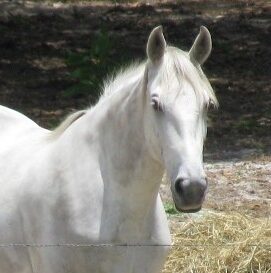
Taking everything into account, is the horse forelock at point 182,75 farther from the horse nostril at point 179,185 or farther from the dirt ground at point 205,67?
Answer: the dirt ground at point 205,67

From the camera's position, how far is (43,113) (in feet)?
39.7

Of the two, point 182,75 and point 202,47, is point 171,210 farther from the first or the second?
point 182,75

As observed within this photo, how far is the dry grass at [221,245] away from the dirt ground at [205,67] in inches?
28.5

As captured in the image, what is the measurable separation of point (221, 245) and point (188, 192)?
2719mm

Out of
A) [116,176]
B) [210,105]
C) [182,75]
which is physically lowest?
[116,176]

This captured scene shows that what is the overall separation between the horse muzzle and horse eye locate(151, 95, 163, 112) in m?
0.34

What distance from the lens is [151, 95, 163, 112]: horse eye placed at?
4.43 meters

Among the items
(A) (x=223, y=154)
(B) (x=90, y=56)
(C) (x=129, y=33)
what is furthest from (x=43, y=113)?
(C) (x=129, y=33)

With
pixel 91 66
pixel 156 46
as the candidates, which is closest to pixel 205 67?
pixel 91 66

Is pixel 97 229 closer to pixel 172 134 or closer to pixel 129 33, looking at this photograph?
pixel 172 134

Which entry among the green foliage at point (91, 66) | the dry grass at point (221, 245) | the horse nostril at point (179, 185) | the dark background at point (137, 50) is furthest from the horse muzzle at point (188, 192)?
the green foliage at point (91, 66)

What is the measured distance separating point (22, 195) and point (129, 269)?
683mm

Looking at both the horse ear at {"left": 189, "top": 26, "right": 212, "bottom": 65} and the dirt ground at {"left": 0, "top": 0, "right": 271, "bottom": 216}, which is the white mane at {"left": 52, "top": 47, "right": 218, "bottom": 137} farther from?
the dirt ground at {"left": 0, "top": 0, "right": 271, "bottom": 216}

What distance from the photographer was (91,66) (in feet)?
42.9
